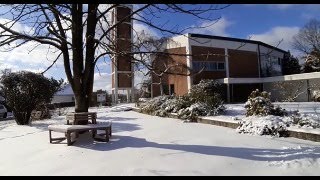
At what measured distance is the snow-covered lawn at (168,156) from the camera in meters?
5.79

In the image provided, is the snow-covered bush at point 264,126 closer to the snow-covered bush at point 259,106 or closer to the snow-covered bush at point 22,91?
the snow-covered bush at point 259,106

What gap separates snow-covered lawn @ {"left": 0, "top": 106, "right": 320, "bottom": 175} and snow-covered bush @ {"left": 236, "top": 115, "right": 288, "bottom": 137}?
0.48 metres

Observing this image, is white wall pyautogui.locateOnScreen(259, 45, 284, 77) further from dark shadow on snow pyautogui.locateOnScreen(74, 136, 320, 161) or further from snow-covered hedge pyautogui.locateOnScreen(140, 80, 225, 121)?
dark shadow on snow pyautogui.locateOnScreen(74, 136, 320, 161)

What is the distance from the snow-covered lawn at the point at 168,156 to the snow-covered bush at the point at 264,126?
48 centimetres

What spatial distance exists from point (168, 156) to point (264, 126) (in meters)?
3.67

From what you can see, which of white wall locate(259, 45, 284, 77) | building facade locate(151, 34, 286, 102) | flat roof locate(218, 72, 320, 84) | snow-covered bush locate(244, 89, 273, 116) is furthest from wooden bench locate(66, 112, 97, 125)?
white wall locate(259, 45, 284, 77)

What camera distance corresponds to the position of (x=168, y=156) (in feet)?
22.5

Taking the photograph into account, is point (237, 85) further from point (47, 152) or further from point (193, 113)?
point (47, 152)

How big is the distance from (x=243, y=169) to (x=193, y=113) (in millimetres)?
8254

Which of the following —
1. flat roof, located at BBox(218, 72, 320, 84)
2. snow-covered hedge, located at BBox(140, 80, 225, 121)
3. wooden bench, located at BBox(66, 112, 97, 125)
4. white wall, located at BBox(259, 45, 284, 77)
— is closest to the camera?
wooden bench, located at BBox(66, 112, 97, 125)

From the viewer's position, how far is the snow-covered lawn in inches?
228

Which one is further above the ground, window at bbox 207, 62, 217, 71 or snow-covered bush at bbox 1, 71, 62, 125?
window at bbox 207, 62, 217, 71

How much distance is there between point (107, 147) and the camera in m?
8.22

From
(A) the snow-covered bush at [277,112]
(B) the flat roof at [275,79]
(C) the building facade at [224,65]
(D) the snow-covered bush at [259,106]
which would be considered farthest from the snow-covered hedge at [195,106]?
(B) the flat roof at [275,79]
